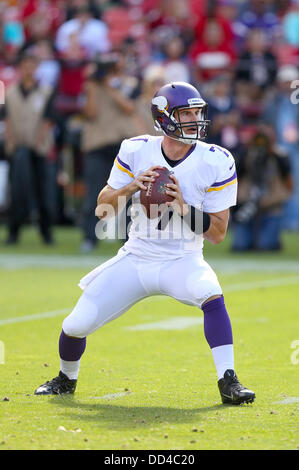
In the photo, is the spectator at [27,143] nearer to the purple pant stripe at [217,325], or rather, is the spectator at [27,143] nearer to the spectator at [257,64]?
the spectator at [257,64]

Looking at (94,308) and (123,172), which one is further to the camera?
(123,172)

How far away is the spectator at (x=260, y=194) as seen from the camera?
518 inches

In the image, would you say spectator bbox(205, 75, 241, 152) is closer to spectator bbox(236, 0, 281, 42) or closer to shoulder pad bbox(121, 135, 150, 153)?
spectator bbox(236, 0, 281, 42)

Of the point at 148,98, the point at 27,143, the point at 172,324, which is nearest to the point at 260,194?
the point at 148,98

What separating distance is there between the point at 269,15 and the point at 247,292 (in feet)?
26.5

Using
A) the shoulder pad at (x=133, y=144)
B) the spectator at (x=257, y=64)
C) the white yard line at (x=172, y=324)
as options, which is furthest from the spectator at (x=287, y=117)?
the shoulder pad at (x=133, y=144)

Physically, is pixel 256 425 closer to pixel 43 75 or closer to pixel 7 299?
pixel 7 299

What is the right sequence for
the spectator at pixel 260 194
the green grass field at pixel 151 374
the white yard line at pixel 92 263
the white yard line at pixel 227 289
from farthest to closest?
the spectator at pixel 260 194 → the white yard line at pixel 92 263 → the white yard line at pixel 227 289 → the green grass field at pixel 151 374

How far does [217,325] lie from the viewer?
5.09 m

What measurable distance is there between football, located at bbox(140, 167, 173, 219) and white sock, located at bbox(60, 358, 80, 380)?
907mm

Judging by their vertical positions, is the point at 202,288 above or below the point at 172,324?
above

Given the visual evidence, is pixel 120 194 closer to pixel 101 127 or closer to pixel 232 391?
pixel 232 391

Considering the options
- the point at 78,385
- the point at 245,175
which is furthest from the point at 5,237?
the point at 78,385

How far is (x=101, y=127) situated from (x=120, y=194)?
763 cm
